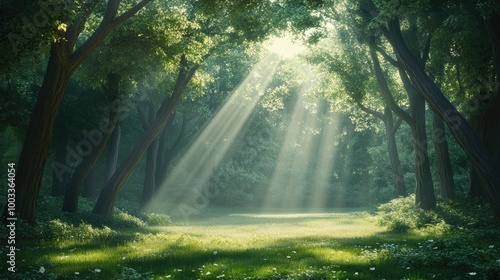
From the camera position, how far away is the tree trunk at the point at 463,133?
1542 centimetres

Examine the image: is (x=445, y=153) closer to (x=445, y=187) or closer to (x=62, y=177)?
(x=445, y=187)

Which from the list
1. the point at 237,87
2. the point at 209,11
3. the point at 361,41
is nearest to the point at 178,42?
the point at 209,11

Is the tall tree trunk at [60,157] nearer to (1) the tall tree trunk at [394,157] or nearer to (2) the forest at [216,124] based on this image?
(2) the forest at [216,124]

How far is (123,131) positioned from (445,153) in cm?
2444

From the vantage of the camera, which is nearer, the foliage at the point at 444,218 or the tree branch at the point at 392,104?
the foliage at the point at 444,218

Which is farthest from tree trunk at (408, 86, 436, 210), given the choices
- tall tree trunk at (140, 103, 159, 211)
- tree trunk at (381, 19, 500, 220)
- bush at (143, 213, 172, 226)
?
tall tree trunk at (140, 103, 159, 211)

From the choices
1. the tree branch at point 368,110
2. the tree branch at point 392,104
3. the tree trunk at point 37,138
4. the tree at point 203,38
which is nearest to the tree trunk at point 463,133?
the tree at point 203,38

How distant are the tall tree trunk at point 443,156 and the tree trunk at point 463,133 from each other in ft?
22.2

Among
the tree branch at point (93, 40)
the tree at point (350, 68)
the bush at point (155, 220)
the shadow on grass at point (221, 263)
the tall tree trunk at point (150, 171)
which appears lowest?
the shadow on grass at point (221, 263)

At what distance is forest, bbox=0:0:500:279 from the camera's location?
9.70 meters

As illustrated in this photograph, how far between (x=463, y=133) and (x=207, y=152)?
3192 cm

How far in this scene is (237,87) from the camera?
38.7 meters

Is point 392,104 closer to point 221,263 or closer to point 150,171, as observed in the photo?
point 150,171

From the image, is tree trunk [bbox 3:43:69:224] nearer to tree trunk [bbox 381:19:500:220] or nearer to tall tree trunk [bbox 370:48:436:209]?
tree trunk [bbox 381:19:500:220]
